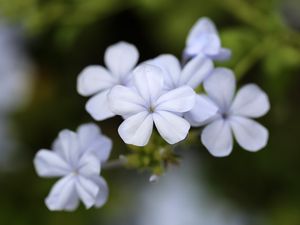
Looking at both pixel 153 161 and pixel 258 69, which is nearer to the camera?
pixel 153 161

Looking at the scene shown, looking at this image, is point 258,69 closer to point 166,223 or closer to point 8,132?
point 166,223

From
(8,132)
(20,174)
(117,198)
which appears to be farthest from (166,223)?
(8,132)

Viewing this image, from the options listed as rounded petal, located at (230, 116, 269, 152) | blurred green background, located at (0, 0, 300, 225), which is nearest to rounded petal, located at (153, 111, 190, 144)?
rounded petal, located at (230, 116, 269, 152)

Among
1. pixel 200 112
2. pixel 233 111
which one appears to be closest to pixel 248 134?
pixel 233 111

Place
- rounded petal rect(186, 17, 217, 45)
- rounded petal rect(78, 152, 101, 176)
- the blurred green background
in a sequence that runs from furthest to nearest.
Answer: the blurred green background, rounded petal rect(186, 17, 217, 45), rounded petal rect(78, 152, 101, 176)

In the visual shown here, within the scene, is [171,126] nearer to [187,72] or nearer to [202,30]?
[187,72]

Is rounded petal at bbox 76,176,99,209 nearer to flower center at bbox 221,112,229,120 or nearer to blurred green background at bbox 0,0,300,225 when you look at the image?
flower center at bbox 221,112,229,120
